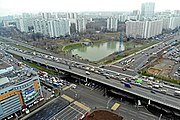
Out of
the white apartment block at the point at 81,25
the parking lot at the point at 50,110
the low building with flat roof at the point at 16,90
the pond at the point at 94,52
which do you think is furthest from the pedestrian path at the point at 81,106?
the white apartment block at the point at 81,25

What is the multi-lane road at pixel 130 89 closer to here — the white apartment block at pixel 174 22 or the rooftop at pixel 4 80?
the rooftop at pixel 4 80

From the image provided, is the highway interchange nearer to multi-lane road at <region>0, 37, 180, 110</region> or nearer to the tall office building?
multi-lane road at <region>0, 37, 180, 110</region>

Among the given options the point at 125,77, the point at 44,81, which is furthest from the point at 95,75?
the point at 44,81

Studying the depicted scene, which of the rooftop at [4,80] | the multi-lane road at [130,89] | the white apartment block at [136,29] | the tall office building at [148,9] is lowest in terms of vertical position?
the multi-lane road at [130,89]

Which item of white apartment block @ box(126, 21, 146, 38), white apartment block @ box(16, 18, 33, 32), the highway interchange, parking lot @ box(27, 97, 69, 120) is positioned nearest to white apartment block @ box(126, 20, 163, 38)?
white apartment block @ box(126, 21, 146, 38)

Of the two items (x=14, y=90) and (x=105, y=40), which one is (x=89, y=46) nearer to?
(x=105, y=40)

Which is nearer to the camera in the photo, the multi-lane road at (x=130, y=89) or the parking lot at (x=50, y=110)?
the parking lot at (x=50, y=110)
